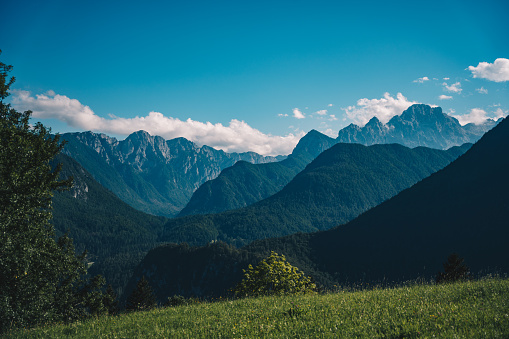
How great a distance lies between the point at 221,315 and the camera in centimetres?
1131

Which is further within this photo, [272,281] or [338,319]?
[272,281]

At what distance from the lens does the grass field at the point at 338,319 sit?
7.52 metres

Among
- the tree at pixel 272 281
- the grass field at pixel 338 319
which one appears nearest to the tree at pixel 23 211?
the grass field at pixel 338 319

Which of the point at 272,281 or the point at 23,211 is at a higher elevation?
the point at 23,211

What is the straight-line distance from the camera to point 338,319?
8.95 metres

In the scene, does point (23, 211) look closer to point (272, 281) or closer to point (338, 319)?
point (272, 281)

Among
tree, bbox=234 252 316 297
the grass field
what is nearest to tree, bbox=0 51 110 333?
the grass field

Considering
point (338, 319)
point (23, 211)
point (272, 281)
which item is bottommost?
point (272, 281)

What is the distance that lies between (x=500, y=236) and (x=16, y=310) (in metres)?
243

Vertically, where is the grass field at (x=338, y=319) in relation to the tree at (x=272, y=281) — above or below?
above

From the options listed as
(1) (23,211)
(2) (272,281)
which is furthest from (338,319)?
(1) (23,211)

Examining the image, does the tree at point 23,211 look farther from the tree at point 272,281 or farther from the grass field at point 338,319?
the tree at point 272,281

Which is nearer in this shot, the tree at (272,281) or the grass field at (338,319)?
the grass field at (338,319)

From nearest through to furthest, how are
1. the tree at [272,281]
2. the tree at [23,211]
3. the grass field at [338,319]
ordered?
the grass field at [338,319] → the tree at [23,211] → the tree at [272,281]
